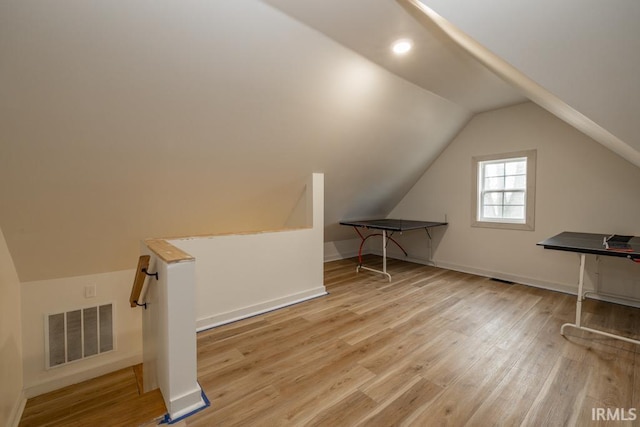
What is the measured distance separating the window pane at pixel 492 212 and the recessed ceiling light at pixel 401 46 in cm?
295

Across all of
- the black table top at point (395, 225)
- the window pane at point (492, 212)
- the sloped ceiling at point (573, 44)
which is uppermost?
the sloped ceiling at point (573, 44)

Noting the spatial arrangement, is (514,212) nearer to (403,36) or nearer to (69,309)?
(403,36)

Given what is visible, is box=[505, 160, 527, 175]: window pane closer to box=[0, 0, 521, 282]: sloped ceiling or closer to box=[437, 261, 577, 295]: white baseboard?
box=[0, 0, 521, 282]: sloped ceiling

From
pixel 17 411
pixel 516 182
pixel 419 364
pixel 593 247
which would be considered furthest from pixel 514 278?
pixel 17 411

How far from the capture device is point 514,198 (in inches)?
163

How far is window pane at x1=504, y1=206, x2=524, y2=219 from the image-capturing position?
4.07 meters

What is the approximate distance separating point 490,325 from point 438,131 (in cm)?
283

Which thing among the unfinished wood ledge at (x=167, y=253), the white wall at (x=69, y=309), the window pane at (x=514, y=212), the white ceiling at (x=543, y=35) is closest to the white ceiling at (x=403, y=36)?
the white ceiling at (x=543, y=35)

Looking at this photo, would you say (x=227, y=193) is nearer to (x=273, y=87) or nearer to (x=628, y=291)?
(x=273, y=87)

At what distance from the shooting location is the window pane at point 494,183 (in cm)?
424

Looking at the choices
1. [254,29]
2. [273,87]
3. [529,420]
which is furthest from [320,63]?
[529,420]

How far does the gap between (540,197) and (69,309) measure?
5732mm

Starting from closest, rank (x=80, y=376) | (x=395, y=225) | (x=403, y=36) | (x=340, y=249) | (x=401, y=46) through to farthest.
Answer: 1. (x=403, y=36)
2. (x=401, y=46)
3. (x=80, y=376)
4. (x=395, y=225)
5. (x=340, y=249)

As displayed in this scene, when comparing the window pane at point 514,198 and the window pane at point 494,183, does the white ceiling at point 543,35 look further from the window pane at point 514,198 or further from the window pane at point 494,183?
the window pane at point 494,183
